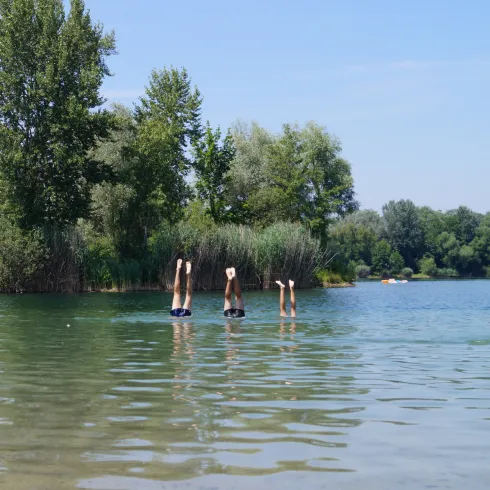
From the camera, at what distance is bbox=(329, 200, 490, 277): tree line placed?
140250mm

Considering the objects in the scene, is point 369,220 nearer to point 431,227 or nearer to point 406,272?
point 431,227

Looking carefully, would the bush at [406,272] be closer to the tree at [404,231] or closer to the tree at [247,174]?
the tree at [404,231]

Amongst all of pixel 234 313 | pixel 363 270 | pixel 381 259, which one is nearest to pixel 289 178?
pixel 234 313

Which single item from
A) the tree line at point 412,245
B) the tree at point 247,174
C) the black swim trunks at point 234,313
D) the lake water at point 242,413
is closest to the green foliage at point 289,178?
the tree at point 247,174

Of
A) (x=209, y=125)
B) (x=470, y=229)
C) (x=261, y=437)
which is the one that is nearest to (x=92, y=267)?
(x=209, y=125)

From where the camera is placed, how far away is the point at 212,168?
68.6 meters

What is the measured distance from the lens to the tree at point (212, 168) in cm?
6819

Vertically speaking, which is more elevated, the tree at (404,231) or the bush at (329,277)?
the tree at (404,231)

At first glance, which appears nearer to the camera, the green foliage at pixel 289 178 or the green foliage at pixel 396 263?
the green foliage at pixel 289 178

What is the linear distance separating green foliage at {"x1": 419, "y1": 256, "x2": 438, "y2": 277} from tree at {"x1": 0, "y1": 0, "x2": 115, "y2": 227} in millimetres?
99149

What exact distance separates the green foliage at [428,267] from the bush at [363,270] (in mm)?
11208

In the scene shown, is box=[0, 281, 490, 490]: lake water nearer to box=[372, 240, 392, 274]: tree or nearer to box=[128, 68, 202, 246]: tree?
box=[128, 68, 202, 246]: tree

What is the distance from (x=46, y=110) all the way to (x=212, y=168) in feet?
71.9

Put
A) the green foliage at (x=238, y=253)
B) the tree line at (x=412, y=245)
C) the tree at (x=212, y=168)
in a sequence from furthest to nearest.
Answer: the tree line at (x=412, y=245), the tree at (x=212, y=168), the green foliage at (x=238, y=253)
